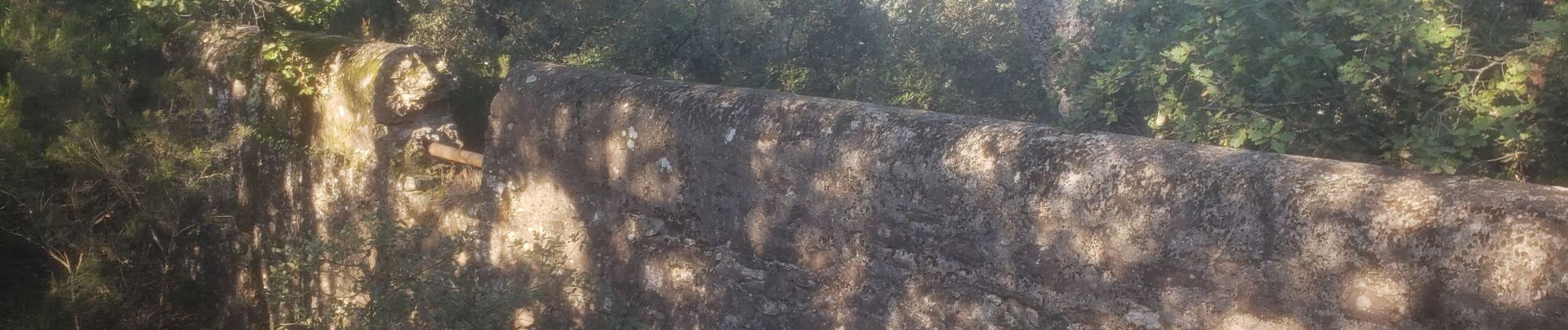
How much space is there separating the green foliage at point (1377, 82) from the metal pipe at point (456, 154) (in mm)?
3972

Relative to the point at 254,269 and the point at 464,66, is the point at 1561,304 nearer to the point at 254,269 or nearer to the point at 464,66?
the point at 254,269

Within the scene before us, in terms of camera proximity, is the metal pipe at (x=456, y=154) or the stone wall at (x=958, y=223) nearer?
the stone wall at (x=958, y=223)

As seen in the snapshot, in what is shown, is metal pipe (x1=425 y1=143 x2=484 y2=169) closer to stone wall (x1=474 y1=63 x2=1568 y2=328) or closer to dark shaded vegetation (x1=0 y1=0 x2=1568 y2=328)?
stone wall (x1=474 y1=63 x2=1568 y2=328)

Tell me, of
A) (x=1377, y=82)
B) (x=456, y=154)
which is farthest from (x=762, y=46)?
(x=1377, y=82)

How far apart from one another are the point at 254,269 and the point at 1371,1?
6888mm

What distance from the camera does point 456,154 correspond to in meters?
5.45

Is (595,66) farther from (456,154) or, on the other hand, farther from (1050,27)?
(1050,27)

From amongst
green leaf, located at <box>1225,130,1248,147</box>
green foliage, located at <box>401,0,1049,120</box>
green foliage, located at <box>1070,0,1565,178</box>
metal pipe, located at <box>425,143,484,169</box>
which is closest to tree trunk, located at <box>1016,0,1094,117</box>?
green foliage, located at <box>401,0,1049,120</box>

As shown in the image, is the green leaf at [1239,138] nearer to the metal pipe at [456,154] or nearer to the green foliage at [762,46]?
the green foliage at [762,46]

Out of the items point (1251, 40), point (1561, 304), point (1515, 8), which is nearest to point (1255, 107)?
point (1251, 40)

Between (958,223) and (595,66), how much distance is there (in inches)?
234

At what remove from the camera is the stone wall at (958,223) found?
104 inches

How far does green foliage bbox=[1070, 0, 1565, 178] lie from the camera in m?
4.84

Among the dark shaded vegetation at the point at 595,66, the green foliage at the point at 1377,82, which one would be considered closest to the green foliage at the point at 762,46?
the dark shaded vegetation at the point at 595,66
